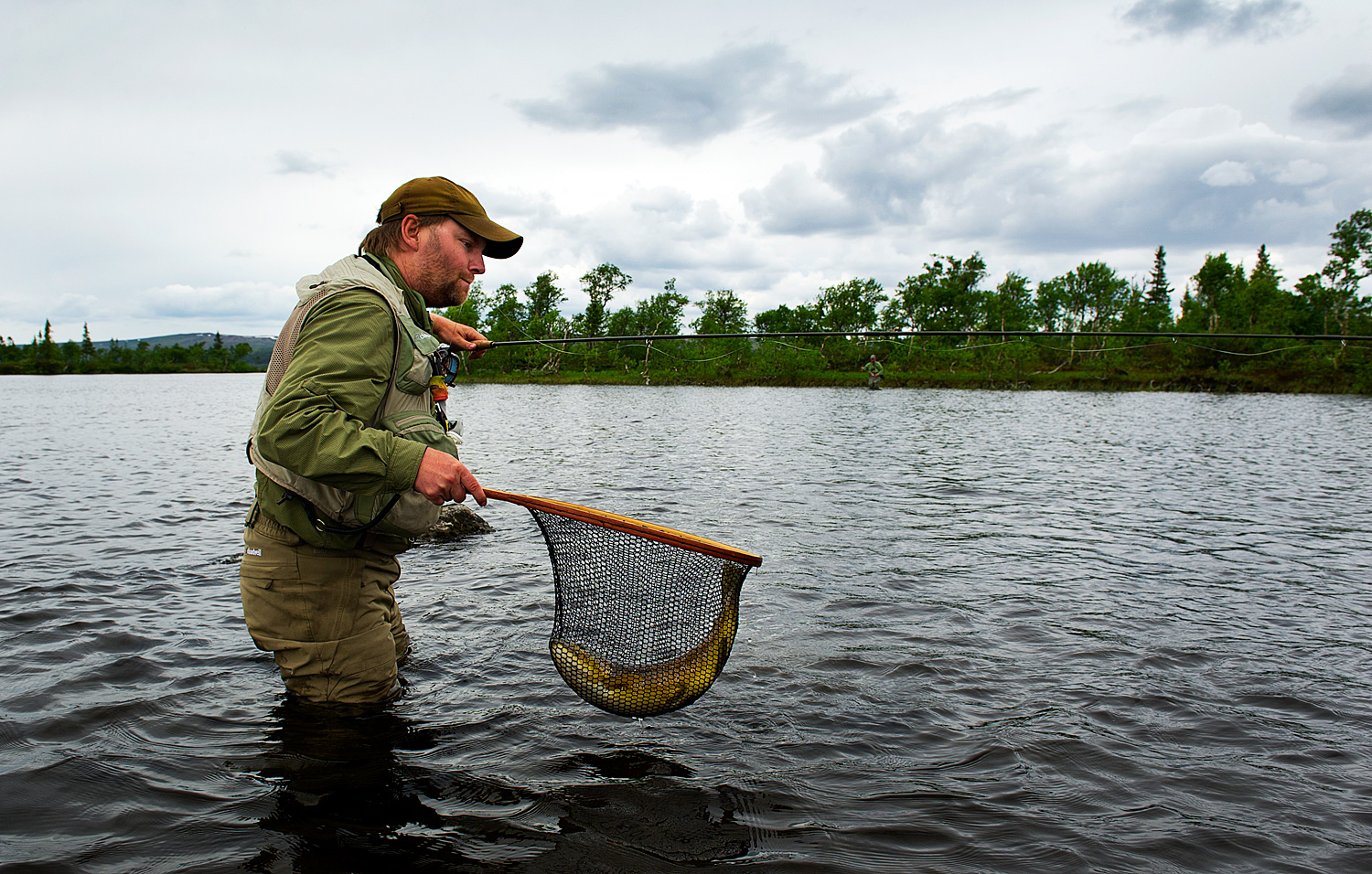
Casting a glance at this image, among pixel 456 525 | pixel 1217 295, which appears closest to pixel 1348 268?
Answer: pixel 1217 295

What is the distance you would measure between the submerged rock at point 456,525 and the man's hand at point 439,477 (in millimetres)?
7403

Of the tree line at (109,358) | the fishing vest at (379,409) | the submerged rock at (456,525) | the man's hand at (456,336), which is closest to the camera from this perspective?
the fishing vest at (379,409)

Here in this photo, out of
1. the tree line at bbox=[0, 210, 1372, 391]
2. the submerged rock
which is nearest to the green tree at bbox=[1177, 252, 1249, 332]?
the tree line at bbox=[0, 210, 1372, 391]

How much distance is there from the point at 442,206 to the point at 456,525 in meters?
7.56

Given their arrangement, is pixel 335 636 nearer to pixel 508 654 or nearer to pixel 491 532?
pixel 508 654

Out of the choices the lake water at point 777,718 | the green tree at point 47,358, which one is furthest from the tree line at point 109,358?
the lake water at point 777,718

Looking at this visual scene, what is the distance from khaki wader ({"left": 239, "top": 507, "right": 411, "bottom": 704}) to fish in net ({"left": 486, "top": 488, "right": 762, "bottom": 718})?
912mm

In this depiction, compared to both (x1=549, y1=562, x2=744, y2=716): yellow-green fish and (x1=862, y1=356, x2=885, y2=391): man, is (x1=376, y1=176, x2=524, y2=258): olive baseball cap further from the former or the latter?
(x1=862, y1=356, x2=885, y2=391): man

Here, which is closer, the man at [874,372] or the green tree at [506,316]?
the man at [874,372]

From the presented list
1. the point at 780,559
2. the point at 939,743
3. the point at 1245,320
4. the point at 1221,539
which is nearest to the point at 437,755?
the point at 939,743

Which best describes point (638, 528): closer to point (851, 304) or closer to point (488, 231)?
point (488, 231)

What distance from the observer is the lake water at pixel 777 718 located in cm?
381

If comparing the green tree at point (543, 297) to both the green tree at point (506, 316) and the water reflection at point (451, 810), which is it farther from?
the water reflection at point (451, 810)

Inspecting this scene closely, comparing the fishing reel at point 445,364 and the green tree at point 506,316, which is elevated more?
the green tree at point 506,316
